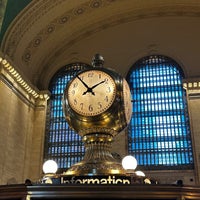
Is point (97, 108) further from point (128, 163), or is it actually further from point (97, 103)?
point (128, 163)

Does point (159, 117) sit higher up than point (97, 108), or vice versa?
point (159, 117)

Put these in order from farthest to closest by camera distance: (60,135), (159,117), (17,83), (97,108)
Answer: (60,135), (159,117), (17,83), (97,108)

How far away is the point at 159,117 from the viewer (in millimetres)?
14875

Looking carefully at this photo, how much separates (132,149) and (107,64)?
4.21 meters

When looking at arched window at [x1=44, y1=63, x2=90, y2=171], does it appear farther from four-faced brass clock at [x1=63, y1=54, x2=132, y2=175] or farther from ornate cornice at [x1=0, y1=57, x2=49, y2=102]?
four-faced brass clock at [x1=63, y1=54, x2=132, y2=175]

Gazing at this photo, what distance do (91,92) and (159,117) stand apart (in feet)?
44.2

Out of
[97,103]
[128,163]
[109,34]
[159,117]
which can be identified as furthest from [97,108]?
[109,34]

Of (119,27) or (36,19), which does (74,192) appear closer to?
(36,19)

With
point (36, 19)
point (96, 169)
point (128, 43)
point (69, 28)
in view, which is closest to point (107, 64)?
point (128, 43)

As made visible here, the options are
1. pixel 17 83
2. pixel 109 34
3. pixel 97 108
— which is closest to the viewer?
pixel 97 108

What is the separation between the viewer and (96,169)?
147 centimetres

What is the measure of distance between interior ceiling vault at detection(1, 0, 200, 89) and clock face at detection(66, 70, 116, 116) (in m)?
13.3

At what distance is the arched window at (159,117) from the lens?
14.1 metres

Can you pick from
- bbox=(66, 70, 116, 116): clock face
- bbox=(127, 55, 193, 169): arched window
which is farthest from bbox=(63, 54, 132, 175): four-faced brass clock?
bbox=(127, 55, 193, 169): arched window
